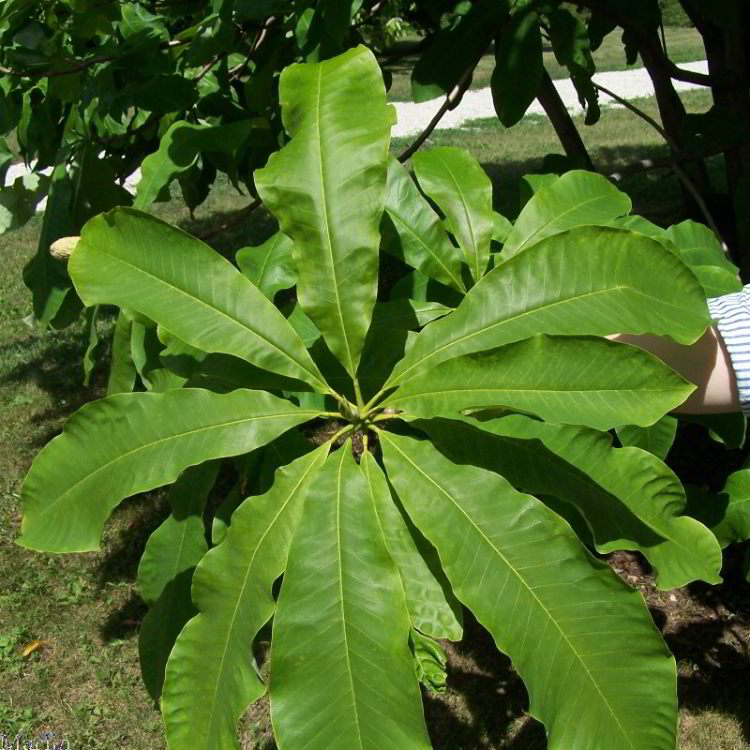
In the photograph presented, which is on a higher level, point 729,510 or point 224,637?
point 224,637

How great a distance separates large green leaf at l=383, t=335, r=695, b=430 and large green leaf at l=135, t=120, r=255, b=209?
2.93 feet

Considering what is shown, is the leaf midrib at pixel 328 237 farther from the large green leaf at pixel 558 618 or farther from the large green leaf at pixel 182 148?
the large green leaf at pixel 182 148

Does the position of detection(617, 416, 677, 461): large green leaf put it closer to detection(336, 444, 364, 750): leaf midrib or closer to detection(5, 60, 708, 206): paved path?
detection(336, 444, 364, 750): leaf midrib

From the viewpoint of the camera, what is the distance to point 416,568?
1047mm

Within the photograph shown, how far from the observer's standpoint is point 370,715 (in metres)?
0.89

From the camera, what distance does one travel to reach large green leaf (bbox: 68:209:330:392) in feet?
3.72

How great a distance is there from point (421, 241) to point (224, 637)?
75 centimetres

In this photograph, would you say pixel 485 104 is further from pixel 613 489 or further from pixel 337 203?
pixel 613 489

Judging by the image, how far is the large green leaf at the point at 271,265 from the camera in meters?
1.45

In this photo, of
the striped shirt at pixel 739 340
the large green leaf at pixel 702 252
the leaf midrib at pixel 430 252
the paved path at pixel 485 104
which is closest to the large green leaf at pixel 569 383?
the striped shirt at pixel 739 340

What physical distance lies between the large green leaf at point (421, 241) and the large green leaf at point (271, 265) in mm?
170

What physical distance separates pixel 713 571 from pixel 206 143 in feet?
4.03

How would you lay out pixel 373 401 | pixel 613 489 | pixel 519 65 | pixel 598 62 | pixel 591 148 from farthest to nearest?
pixel 598 62
pixel 591 148
pixel 519 65
pixel 373 401
pixel 613 489

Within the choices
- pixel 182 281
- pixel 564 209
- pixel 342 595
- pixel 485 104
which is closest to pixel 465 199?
pixel 564 209
